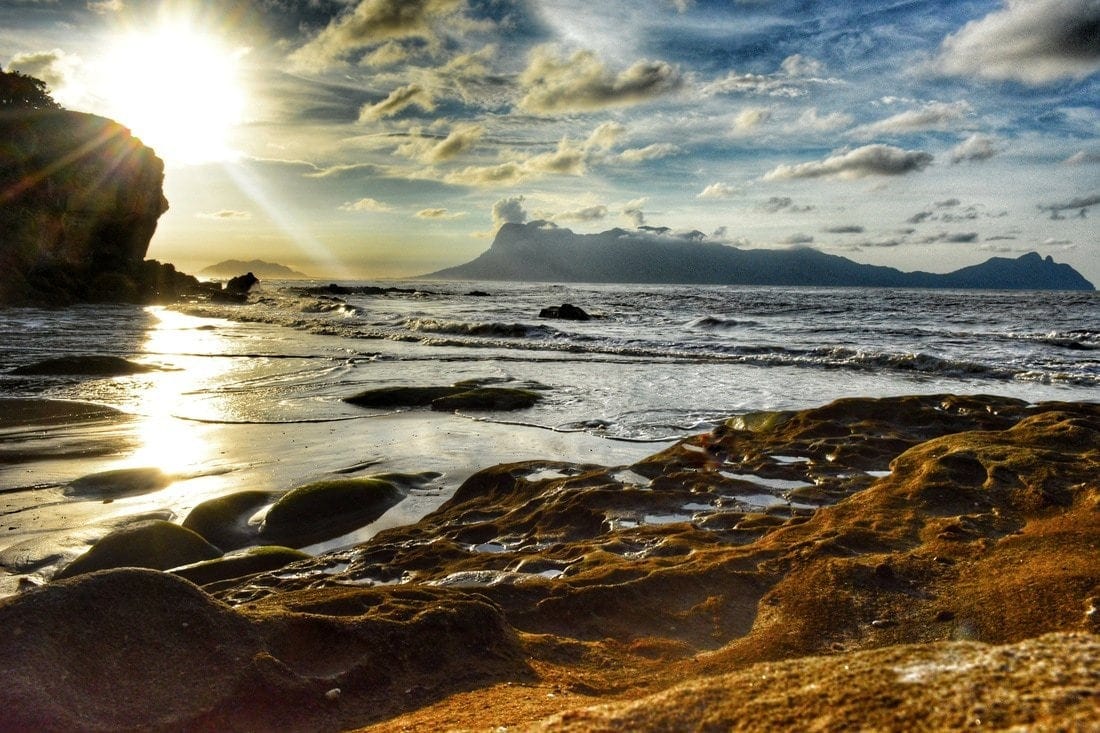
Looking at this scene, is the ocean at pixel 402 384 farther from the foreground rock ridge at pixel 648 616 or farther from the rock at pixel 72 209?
the rock at pixel 72 209

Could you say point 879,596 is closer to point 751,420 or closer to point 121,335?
point 751,420

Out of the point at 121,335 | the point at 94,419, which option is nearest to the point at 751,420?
the point at 94,419

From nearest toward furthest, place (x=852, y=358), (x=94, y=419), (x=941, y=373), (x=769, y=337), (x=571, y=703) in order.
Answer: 1. (x=571, y=703)
2. (x=94, y=419)
3. (x=941, y=373)
4. (x=852, y=358)
5. (x=769, y=337)

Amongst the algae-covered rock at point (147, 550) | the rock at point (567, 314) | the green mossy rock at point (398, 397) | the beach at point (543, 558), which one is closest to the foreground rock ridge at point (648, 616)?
the beach at point (543, 558)

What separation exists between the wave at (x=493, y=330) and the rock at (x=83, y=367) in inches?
538

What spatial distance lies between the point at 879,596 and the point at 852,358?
1664cm

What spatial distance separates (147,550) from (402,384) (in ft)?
29.2

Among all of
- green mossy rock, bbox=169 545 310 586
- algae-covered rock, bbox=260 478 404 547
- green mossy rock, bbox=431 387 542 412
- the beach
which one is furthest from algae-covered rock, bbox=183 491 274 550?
green mossy rock, bbox=431 387 542 412

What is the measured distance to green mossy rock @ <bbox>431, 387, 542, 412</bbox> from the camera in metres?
11.4

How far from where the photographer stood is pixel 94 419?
1038 cm

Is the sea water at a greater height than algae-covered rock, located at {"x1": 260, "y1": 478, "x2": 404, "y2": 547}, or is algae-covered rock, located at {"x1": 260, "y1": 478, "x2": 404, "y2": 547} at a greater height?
the sea water

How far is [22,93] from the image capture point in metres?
44.6

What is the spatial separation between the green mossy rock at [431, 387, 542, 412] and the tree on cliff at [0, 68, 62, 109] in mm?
47612

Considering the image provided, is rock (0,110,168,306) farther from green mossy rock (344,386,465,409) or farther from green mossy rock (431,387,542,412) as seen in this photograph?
green mossy rock (431,387,542,412)
